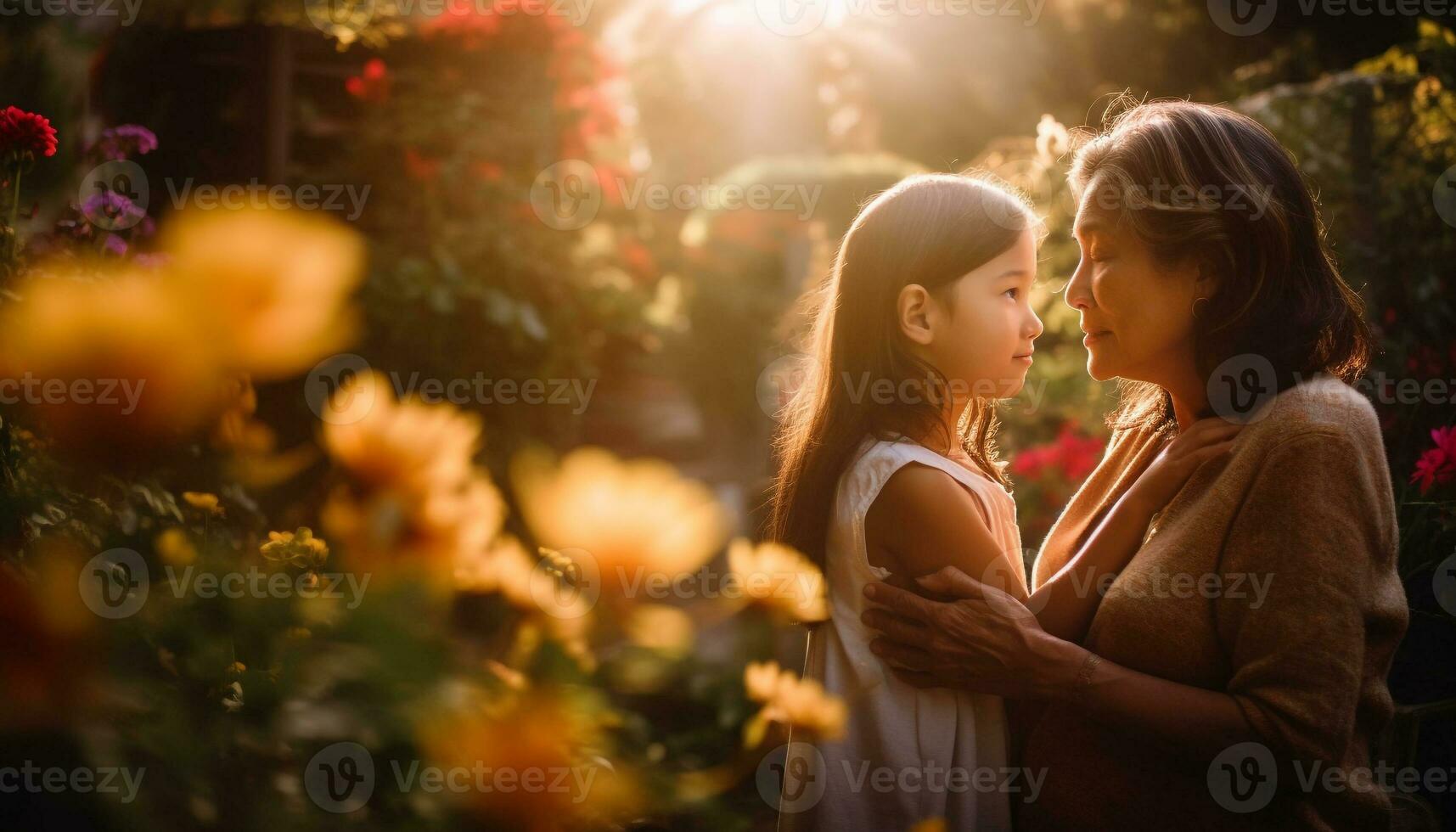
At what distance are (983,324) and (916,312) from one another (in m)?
0.12

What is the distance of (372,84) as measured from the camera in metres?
4.67

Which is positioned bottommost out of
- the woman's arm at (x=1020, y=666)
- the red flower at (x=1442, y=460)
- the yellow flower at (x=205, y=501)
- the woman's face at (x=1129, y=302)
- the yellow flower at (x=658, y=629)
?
the woman's arm at (x=1020, y=666)

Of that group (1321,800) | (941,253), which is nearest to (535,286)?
(941,253)

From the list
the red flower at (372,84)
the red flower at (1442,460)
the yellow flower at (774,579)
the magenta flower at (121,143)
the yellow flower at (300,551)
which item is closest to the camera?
the yellow flower at (774,579)

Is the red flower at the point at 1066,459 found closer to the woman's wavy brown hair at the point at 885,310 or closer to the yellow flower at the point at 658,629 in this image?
the woman's wavy brown hair at the point at 885,310

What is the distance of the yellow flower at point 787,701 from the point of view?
0.91m

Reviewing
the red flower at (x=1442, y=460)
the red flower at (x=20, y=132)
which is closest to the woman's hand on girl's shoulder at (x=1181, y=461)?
the red flower at (x=1442, y=460)

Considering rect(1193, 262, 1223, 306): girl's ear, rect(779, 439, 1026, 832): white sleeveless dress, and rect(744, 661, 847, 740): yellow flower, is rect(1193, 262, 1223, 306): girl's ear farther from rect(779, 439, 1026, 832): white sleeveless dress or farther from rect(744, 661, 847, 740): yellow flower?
rect(744, 661, 847, 740): yellow flower

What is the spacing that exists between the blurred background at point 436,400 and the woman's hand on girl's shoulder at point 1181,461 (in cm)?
74

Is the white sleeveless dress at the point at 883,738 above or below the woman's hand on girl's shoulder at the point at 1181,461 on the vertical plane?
below

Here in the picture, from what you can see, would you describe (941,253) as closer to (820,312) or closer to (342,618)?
(820,312)

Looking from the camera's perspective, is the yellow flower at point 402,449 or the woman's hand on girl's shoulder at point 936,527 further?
the woman's hand on girl's shoulder at point 936,527

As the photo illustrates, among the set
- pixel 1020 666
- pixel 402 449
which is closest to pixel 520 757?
pixel 402 449

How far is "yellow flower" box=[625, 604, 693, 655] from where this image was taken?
0.77 meters
